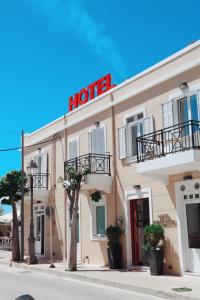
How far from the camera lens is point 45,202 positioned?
22.1 meters

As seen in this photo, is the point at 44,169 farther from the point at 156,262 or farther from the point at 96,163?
the point at 156,262

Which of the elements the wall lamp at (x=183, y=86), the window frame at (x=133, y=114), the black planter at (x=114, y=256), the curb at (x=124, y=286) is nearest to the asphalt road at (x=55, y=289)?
the curb at (x=124, y=286)

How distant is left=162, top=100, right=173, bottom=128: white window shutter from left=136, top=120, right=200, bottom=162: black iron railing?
A: 0.24m

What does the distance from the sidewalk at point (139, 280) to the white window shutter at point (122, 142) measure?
4.46m

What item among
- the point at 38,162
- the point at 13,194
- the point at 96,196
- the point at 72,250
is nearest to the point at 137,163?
the point at 96,196

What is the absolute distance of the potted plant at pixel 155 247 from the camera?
44.8 ft

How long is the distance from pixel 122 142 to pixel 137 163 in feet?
8.73

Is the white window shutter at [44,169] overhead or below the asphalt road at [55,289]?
overhead

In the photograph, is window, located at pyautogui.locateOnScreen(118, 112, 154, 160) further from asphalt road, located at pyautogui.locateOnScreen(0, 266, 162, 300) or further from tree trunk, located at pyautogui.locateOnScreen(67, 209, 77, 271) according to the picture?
asphalt road, located at pyautogui.locateOnScreen(0, 266, 162, 300)

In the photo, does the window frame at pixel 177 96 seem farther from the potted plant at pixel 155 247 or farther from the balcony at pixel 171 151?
the potted plant at pixel 155 247

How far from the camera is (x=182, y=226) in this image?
45.2 ft

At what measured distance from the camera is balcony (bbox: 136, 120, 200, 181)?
482 inches

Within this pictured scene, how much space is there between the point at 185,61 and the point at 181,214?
5.19 m

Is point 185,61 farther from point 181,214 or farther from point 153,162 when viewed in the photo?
point 181,214
